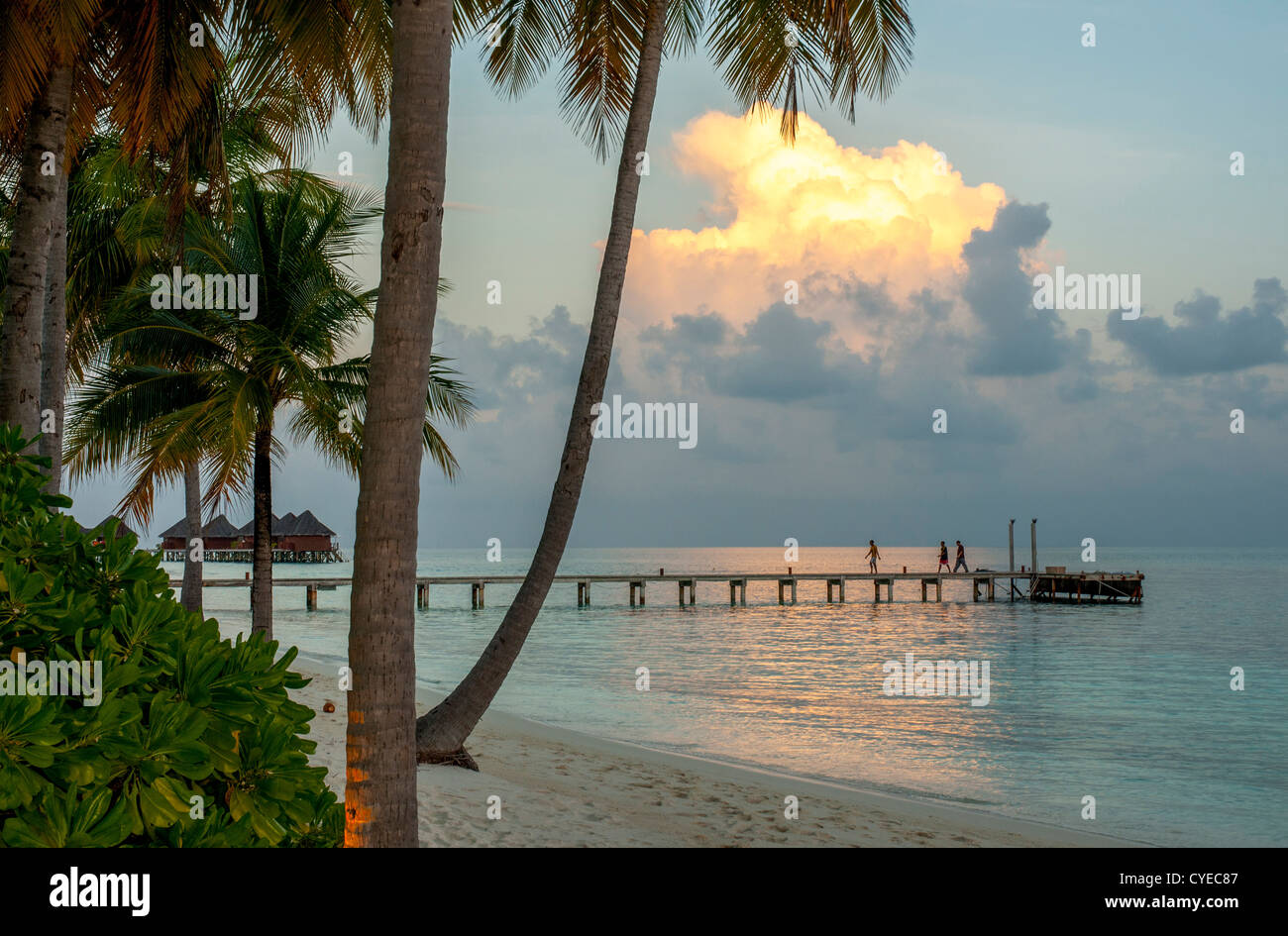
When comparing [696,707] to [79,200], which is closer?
[79,200]

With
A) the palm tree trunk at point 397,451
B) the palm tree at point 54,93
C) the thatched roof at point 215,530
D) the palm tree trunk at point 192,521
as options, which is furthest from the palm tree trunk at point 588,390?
the thatched roof at point 215,530

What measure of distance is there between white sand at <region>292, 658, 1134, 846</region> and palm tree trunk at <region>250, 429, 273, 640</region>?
1.87 meters

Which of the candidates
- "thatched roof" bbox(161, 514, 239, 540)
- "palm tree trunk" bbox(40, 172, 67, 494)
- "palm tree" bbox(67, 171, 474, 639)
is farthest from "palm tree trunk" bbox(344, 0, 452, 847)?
"thatched roof" bbox(161, 514, 239, 540)

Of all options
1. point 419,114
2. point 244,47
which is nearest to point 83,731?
point 419,114

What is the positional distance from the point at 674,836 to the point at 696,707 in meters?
12.2

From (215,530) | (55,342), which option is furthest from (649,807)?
(215,530)

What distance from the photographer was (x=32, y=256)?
8.73 m

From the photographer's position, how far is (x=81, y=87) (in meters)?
10.8

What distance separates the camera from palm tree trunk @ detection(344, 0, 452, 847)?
14.0 feet

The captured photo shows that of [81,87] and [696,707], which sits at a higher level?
[81,87]

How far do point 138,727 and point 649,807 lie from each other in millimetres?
8561

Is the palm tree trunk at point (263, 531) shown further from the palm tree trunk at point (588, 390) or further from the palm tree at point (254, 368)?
the palm tree trunk at point (588, 390)
